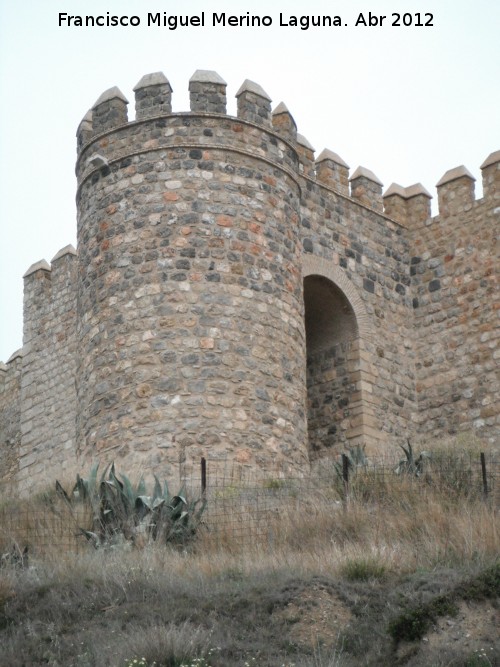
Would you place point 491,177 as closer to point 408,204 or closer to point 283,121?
point 408,204

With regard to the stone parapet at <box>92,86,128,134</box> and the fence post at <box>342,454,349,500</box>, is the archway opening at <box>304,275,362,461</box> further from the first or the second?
the fence post at <box>342,454,349,500</box>

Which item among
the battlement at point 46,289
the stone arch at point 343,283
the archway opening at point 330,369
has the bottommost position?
the archway opening at point 330,369

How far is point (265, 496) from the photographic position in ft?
48.3

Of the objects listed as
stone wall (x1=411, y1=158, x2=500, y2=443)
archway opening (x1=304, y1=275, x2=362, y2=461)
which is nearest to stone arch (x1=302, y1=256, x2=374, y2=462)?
archway opening (x1=304, y1=275, x2=362, y2=461)

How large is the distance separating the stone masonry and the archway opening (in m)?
0.02

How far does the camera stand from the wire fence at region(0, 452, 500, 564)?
1351 centimetres

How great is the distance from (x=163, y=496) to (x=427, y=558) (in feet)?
9.55

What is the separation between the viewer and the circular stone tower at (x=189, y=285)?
1603 cm

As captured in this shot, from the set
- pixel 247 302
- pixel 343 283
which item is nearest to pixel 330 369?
pixel 343 283

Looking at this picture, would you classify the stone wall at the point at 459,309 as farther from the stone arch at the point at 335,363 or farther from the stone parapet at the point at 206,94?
the stone parapet at the point at 206,94

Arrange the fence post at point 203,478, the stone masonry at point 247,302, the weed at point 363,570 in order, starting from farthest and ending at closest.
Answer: the stone masonry at point 247,302, the fence post at point 203,478, the weed at point 363,570

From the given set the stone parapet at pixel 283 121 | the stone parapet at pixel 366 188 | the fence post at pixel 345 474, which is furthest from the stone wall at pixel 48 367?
the fence post at pixel 345 474

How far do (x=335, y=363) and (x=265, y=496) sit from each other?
5.03 meters

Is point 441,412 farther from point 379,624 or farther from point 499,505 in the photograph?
point 379,624
